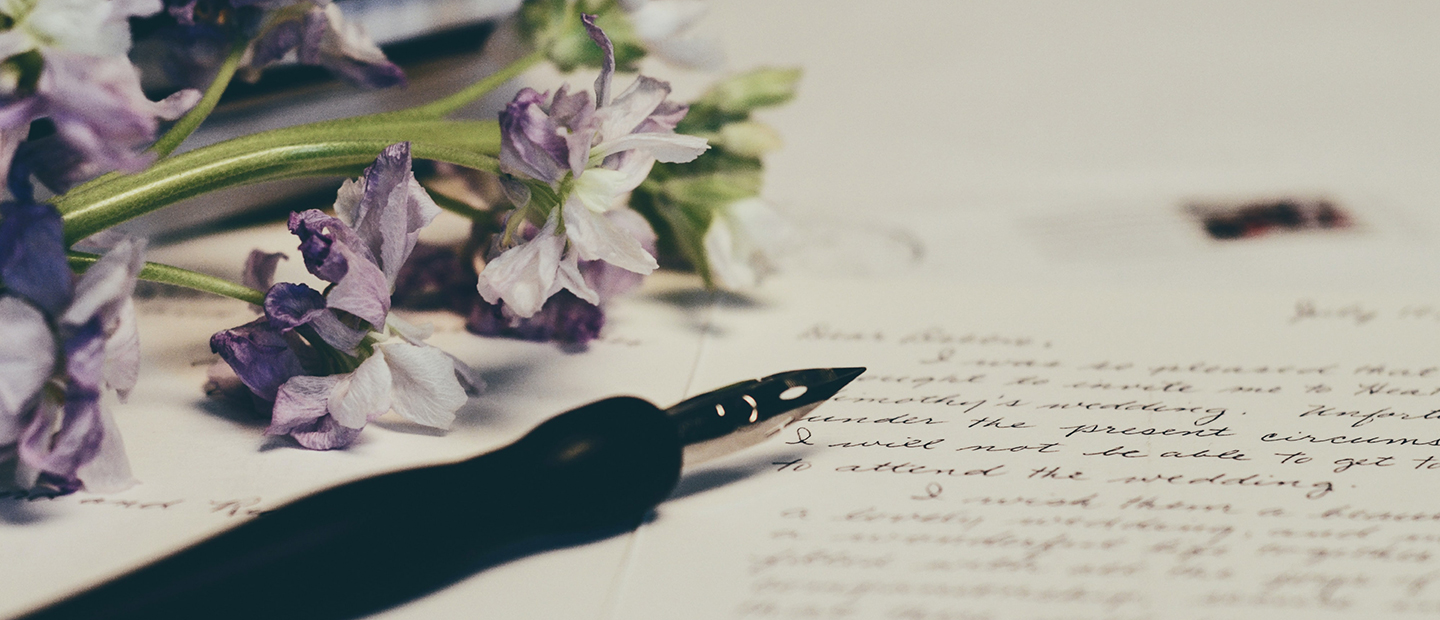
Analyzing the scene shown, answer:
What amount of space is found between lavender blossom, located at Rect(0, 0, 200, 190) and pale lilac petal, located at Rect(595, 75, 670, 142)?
0.19 m

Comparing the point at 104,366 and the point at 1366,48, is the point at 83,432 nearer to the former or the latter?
the point at 104,366

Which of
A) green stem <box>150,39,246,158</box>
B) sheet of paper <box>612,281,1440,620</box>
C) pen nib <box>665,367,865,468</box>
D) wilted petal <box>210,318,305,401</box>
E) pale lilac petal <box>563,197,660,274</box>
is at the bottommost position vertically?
sheet of paper <box>612,281,1440,620</box>

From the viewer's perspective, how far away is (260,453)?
525mm

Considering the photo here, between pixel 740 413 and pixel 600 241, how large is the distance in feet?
0.33

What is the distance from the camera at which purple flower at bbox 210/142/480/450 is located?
475mm

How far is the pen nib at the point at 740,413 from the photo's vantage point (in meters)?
0.48

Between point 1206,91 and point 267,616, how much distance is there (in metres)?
1.11

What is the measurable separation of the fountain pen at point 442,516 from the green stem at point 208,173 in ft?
0.47

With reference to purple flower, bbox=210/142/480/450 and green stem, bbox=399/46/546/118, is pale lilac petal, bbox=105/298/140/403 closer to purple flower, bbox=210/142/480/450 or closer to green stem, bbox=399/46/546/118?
purple flower, bbox=210/142/480/450

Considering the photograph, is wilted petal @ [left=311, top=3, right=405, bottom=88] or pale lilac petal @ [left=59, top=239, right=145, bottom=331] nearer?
pale lilac petal @ [left=59, top=239, right=145, bottom=331]

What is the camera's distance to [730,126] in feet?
2.26

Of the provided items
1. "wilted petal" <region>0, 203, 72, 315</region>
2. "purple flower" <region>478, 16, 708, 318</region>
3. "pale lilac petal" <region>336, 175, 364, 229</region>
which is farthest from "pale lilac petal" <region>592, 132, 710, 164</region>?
"wilted petal" <region>0, 203, 72, 315</region>

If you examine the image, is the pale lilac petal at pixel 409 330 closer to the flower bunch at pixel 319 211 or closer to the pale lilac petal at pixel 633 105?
the flower bunch at pixel 319 211

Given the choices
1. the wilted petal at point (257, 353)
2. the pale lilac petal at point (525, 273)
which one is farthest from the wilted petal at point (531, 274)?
the wilted petal at point (257, 353)
